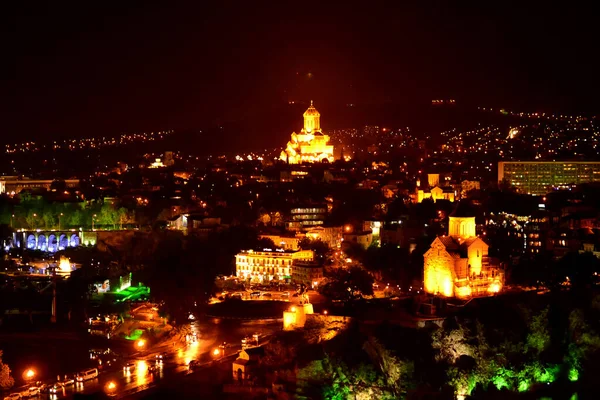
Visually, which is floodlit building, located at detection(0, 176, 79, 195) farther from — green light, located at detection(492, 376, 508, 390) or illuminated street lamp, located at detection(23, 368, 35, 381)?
green light, located at detection(492, 376, 508, 390)

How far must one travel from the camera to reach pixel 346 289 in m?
20.3

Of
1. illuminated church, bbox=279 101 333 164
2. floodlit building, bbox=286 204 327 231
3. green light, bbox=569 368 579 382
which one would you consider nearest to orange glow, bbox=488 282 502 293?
green light, bbox=569 368 579 382

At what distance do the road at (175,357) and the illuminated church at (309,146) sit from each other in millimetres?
25073

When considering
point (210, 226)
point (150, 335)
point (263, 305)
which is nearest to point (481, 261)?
point (263, 305)

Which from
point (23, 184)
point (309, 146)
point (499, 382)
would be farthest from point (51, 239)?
point (499, 382)

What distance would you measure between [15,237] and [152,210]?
460 cm

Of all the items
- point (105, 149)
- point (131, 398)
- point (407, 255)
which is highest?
point (105, 149)

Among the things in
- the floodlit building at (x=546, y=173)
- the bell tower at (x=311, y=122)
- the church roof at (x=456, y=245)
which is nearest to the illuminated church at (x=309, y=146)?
the bell tower at (x=311, y=122)

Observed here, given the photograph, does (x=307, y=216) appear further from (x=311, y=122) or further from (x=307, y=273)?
(x=311, y=122)

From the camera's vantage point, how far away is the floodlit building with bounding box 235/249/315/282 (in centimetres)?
2447

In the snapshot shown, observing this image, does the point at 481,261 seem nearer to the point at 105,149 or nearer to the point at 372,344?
the point at 372,344

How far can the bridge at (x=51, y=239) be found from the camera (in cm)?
3009

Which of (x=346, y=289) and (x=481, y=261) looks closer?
(x=481, y=261)

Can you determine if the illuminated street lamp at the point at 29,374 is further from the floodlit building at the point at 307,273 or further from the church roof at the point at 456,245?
the church roof at the point at 456,245
